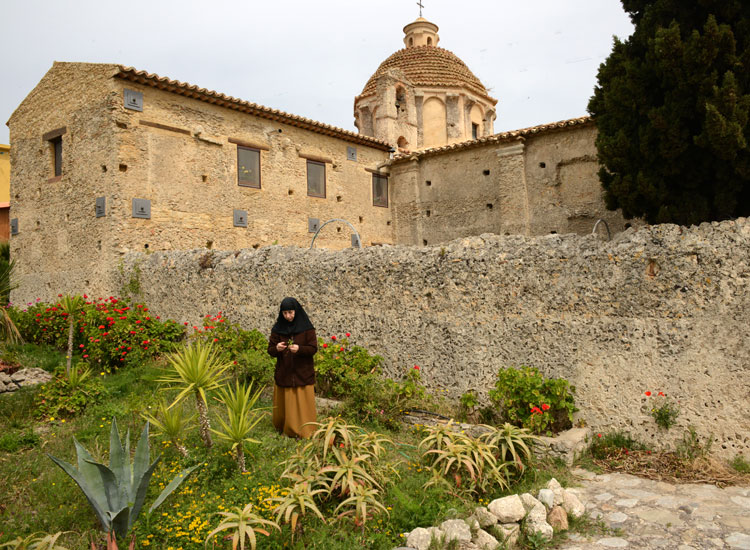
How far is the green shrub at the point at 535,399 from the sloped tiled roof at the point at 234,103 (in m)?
10.6

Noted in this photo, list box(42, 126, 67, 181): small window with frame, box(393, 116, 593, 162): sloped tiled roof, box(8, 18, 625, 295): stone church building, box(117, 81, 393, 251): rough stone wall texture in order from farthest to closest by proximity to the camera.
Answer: box(393, 116, 593, 162): sloped tiled roof < box(42, 126, 67, 181): small window with frame < box(117, 81, 393, 251): rough stone wall texture < box(8, 18, 625, 295): stone church building

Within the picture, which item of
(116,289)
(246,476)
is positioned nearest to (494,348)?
(246,476)

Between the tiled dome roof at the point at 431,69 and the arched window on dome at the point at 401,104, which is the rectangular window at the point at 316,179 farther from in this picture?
the tiled dome roof at the point at 431,69

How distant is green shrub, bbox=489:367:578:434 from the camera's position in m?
5.51

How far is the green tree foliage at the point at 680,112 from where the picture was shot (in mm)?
7965

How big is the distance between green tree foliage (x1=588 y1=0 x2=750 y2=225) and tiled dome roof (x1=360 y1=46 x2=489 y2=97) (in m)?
13.1

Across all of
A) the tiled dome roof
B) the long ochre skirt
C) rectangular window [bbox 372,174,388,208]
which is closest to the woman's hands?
the long ochre skirt

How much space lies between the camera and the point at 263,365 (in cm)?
746

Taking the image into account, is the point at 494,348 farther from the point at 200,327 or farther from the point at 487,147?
the point at 487,147

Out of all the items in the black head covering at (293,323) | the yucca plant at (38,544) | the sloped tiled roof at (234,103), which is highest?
the sloped tiled roof at (234,103)

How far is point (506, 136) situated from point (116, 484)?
44.9 ft

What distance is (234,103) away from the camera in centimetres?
1353

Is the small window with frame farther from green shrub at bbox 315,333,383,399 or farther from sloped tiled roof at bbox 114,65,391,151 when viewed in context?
green shrub at bbox 315,333,383,399

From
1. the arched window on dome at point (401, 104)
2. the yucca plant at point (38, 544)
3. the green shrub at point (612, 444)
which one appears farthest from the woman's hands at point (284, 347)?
the arched window on dome at point (401, 104)
